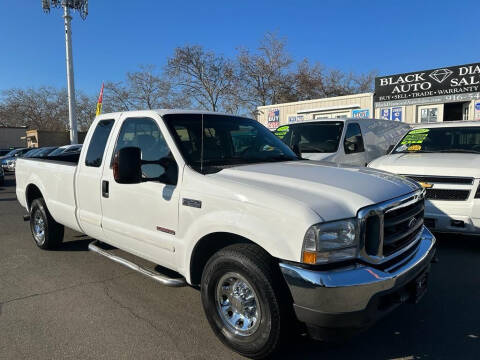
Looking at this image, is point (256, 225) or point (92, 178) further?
point (92, 178)

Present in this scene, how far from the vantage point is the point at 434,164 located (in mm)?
5180

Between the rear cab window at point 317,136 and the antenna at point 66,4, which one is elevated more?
the antenna at point 66,4

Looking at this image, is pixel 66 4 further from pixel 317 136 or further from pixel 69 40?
pixel 317 136

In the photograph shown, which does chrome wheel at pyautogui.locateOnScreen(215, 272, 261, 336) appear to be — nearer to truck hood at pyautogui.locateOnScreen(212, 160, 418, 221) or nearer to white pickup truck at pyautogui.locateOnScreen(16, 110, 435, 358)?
white pickup truck at pyautogui.locateOnScreen(16, 110, 435, 358)

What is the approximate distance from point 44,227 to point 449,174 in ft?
18.7

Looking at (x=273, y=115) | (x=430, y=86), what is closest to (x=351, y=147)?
(x=430, y=86)

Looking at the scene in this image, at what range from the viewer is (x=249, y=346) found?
2.65 meters

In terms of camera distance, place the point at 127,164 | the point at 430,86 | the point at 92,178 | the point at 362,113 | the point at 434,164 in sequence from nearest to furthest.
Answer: the point at 127,164
the point at 92,178
the point at 434,164
the point at 430,86
the point at 362,113

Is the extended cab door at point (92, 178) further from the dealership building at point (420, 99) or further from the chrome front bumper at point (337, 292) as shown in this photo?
the dealership building at point (420, 99)

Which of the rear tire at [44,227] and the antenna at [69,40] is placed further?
the antenna at [69,40]

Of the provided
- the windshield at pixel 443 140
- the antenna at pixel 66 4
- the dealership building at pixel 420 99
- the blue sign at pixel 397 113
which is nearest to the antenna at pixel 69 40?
the antenna at pixel 66 4

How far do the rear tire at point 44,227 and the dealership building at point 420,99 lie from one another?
47.6ft

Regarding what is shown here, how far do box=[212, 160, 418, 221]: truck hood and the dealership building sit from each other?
13.8m

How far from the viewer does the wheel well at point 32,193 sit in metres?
5.64
